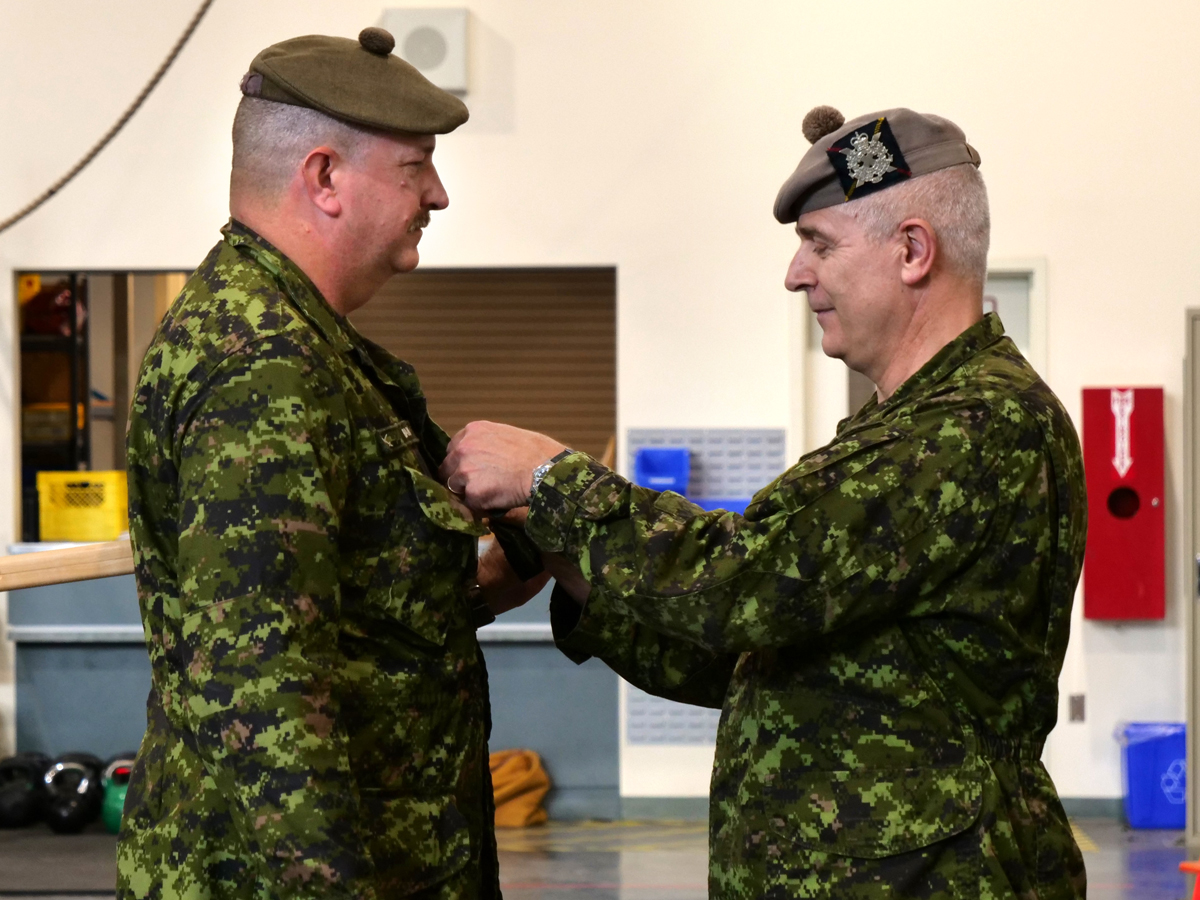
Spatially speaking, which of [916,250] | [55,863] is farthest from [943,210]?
[55,863]

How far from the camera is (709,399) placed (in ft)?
20.2

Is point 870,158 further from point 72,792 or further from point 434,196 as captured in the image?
point 72,792

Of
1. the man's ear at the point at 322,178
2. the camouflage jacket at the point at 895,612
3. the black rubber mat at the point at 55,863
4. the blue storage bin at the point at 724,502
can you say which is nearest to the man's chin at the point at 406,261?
the man's ear at the point at 322,178

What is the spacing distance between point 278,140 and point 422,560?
0.59 m

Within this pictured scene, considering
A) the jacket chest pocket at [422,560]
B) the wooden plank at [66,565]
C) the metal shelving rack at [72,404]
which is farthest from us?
the metal shelving rack at [72,404]

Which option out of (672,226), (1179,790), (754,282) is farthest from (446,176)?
(1179,790)

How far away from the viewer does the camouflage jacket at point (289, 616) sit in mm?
1451

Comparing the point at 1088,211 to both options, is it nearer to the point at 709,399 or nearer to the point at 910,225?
the point at 709,399

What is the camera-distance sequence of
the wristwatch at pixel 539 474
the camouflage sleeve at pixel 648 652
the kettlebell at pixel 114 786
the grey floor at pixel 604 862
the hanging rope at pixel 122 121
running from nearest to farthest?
the wristwatch at pixel 539 474
the camouflage sleeve at pixel 648 652
the grey floor at pixel 604 862
the hanging rope at pixel 122 121
the kettlebell at pixel 114 786

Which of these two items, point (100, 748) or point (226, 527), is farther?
point (100, 748)

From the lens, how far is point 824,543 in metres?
1.73

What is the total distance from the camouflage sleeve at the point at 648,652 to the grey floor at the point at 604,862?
9.92ft

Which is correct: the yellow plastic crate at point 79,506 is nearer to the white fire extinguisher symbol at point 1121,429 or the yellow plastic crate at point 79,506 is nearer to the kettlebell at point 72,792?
the kettlebell at point 72,792

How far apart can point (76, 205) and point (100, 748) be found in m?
2.62
